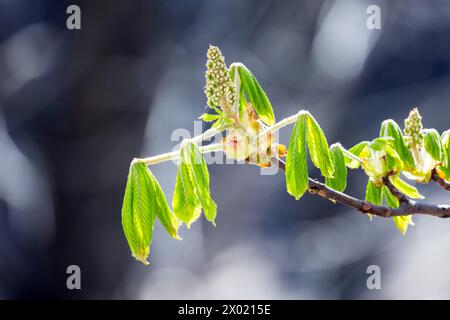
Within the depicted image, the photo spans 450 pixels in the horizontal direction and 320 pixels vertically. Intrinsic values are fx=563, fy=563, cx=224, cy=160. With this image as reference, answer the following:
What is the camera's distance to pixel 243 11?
446 centimetres

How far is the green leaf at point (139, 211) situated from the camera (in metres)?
0.83

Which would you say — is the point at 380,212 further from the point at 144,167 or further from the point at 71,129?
the point at 71,129

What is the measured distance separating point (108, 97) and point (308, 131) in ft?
11.9

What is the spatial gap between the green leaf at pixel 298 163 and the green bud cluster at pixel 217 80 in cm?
12

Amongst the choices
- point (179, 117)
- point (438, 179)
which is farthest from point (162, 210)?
point (179, 117)

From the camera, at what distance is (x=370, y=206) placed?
2.79 ft

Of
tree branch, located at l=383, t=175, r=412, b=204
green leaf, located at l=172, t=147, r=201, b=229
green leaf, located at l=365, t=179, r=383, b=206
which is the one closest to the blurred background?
green leaf, located at l=365, t=179, r=383, b=206


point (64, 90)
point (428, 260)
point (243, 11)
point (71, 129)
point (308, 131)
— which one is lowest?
point (308, 131)

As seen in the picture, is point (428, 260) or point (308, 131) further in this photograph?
point (428, 260)

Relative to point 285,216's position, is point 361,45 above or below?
above

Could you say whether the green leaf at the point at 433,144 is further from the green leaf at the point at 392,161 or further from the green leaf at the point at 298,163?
the green leaf at the point at 298,163

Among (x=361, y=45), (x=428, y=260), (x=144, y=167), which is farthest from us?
(x=361, y=45)

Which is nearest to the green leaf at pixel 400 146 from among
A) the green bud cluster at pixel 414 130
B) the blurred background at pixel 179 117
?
the green bud cluster at pixel 414 130

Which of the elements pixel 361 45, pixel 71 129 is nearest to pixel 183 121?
pixel 71 129
